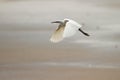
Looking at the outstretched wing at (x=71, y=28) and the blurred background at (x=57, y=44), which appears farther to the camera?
the blurred background at (x=57, y=44)

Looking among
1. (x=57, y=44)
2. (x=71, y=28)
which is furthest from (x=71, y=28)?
(x=57, y=44)

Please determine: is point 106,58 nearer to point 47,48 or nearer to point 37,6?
point 47,48

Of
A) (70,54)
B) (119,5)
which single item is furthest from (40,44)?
(119,5)

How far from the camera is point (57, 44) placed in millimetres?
1483

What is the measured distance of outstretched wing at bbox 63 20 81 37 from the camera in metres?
1.30

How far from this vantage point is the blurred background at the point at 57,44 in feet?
4.80

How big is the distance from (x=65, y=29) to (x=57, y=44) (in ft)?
0.68

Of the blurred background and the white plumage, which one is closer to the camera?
the white plumage

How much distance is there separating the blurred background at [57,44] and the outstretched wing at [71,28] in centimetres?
6

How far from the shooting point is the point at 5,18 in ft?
4.93

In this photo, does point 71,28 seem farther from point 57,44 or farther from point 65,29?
point 57,44

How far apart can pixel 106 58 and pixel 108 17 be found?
0.63 feet

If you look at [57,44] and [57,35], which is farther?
[57,44]

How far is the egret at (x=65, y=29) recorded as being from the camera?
1310mm
